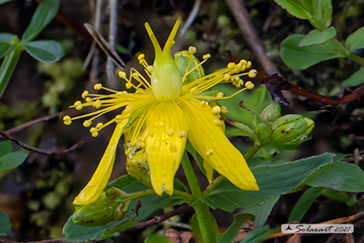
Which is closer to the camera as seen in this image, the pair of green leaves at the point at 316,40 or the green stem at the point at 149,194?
the green stem at the point at 149,194

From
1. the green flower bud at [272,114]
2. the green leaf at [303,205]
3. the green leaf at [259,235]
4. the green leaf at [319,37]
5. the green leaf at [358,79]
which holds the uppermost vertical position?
Result: the green leaf at [319,37]

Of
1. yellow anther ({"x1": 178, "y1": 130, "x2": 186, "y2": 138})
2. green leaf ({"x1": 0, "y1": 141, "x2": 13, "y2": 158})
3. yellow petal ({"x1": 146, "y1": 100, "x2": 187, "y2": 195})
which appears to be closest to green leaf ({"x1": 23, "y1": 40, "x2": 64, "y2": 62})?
green leaf ({"x1": 0, "y1": 141, "x2": 13, "y2": 158})

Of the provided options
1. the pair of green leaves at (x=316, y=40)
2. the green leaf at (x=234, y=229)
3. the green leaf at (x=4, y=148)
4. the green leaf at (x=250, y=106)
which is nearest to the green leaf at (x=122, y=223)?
the green leaf at (x=234, y=229)

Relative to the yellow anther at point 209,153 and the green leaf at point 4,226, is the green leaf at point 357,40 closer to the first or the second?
the yellow anther at point 209,153

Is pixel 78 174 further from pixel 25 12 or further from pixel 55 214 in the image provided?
pixel 25 12

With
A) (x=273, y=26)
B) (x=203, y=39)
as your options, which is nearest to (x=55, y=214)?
(x=203, y=39)
